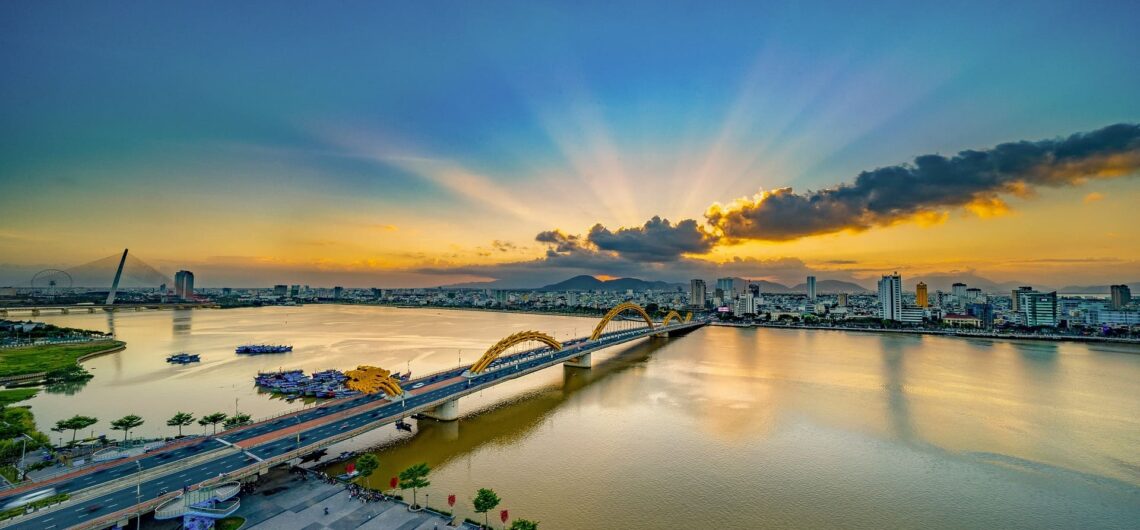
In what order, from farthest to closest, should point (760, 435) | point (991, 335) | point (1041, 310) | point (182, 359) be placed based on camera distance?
point (1041, 310) → point (991, 335) → point (182, 359) → point (760, 435)

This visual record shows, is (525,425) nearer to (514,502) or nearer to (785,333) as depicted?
(514,502)

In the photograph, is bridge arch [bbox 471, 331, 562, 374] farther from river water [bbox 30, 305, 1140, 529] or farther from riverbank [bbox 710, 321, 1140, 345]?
riverbank [bbox 710, 321, 1140, 345]

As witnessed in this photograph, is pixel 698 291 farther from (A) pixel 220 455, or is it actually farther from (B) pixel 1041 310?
(A) pixel 220 455

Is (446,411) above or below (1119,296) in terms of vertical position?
below

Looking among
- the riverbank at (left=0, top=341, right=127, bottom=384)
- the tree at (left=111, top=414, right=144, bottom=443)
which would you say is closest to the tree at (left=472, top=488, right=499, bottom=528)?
the tree at (left=111, top=414, right=144, bottom=443)

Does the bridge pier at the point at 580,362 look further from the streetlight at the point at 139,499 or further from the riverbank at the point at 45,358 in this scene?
the riverbank at the point at 45,358

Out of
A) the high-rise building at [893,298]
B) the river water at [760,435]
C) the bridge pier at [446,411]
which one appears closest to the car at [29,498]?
the river water at [760,435]

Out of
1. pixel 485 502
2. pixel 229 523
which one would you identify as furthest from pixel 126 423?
pixel 485 502
